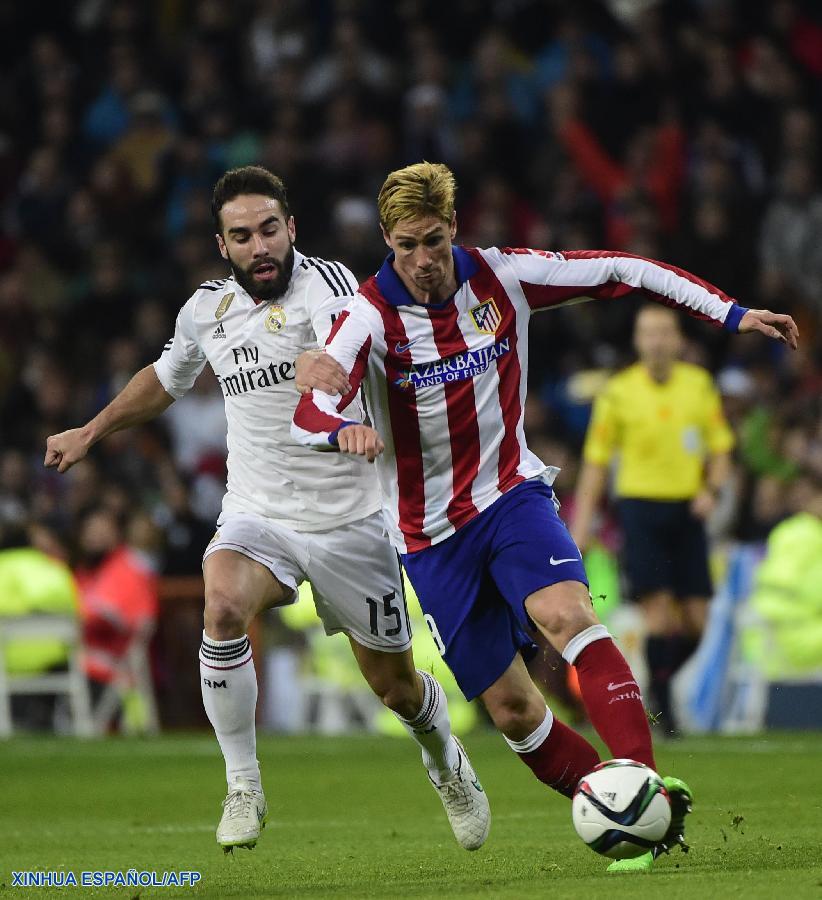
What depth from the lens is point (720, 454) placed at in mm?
11102

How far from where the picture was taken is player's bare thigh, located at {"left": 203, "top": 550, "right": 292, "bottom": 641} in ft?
20.6

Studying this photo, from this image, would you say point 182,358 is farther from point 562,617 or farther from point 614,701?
point 614,701

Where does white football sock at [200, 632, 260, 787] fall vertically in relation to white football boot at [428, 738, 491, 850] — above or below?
above

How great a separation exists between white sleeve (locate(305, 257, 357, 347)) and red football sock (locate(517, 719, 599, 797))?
1.51 metres

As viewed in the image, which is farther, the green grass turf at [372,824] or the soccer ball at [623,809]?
the green grass turf at [372,824]

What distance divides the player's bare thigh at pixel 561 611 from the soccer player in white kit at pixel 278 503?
3.74 feet

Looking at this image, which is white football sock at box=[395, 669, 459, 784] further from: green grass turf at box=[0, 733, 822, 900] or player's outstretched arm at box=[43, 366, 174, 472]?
player's outstretched arm at box=[43, 366, 174, 472]

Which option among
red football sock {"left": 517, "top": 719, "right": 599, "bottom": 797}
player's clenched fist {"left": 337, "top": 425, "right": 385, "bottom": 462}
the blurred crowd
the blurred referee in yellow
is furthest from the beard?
the blurred crowd

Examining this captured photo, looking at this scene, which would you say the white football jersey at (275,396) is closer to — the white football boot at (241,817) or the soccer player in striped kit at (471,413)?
the soccer player in striped kit at (471,413)

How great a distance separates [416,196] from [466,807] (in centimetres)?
218

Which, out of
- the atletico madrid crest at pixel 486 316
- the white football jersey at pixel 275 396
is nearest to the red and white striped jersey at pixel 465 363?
the atletico madrid crest at pixel 486 316

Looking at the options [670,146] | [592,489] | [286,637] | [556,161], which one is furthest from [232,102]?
[592,489]

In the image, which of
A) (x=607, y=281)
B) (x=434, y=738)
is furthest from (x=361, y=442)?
(x=434, y=738)

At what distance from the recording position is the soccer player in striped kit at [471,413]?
230 inches
